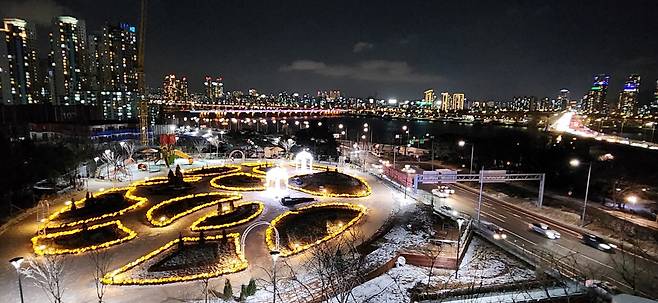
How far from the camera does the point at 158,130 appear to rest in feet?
264

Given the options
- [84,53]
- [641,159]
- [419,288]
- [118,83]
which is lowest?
[419,288]

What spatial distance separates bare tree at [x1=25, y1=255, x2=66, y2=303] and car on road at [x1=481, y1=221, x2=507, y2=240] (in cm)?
2418

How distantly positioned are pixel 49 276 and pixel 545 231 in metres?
29.1

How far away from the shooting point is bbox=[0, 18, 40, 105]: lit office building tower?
346ft

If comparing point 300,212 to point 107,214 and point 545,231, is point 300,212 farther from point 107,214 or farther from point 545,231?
point 545,231

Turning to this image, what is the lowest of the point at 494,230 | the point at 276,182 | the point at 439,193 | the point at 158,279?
the point at 158,279

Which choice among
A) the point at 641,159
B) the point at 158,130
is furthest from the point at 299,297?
the point at 158,130

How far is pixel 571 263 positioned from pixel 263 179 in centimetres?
2705

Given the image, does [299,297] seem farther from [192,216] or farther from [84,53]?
[84,53]

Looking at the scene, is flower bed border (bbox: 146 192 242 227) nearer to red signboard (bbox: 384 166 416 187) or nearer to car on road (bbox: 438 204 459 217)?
red signboard (bbox: 384 166 416 187)

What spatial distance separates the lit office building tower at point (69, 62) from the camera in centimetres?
12425

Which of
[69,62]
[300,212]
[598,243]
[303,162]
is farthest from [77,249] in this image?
[69,62]

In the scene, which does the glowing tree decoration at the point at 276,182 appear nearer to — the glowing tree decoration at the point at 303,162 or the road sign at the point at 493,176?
the glowing tree decoration at the point at 303,162

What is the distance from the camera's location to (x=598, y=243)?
22.9 meters
